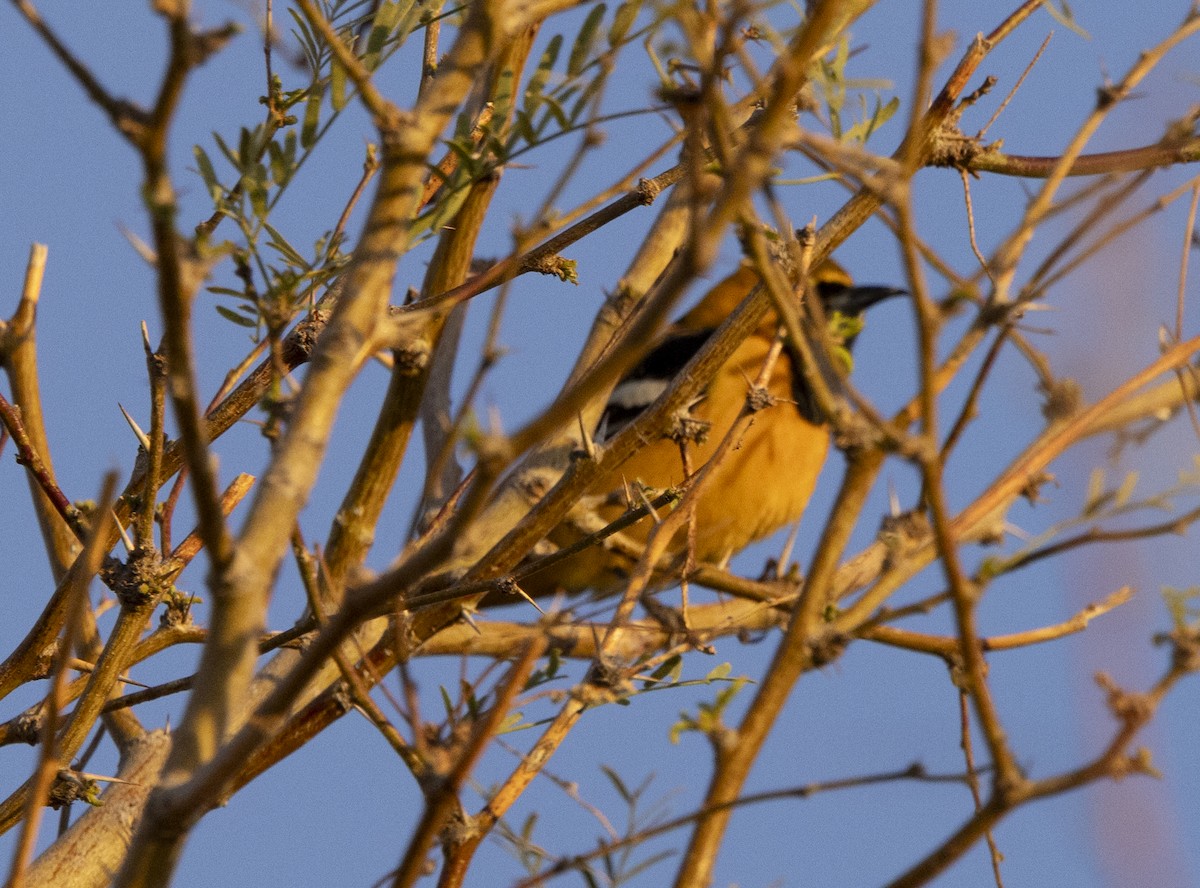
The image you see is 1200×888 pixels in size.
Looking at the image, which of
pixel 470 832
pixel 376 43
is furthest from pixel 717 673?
pixel 376 43

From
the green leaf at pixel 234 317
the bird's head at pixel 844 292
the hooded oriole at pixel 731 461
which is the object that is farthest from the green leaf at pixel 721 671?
the bird's head at pixel 844 292

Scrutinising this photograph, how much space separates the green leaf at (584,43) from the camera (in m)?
1.28

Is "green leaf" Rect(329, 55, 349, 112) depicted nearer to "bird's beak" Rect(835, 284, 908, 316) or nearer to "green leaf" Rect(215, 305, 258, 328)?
"green leaf" Rect(215, 305, 258, 328)

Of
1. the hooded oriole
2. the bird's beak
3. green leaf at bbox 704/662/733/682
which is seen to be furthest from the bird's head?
green leaf at bbox 704/662/733/682

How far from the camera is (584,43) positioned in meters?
1.28

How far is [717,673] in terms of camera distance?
179 cm

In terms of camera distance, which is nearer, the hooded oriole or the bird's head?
the hooded oriole

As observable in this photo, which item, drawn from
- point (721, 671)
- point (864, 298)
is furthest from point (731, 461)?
point (721, 671)

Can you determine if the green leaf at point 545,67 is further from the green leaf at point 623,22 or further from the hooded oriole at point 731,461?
the hooded oriole at point 731,461

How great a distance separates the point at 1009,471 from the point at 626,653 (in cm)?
181

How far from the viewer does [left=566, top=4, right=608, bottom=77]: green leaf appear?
1.28 metres

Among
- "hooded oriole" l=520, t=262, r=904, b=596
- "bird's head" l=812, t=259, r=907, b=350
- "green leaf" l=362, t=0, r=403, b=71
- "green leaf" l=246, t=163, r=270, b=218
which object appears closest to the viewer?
"green leaf" l=246, t=163, r=270, b=218

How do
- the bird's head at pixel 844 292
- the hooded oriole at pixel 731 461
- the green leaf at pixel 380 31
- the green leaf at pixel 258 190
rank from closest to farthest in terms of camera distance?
the green leaf at pixel 258 190 < the green leaf at pixel 380 31 < the hooded oriole at pixel 731 461 < the bird's head at pixel 844 292

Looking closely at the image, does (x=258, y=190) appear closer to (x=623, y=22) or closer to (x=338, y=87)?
(x=338, y=87)
